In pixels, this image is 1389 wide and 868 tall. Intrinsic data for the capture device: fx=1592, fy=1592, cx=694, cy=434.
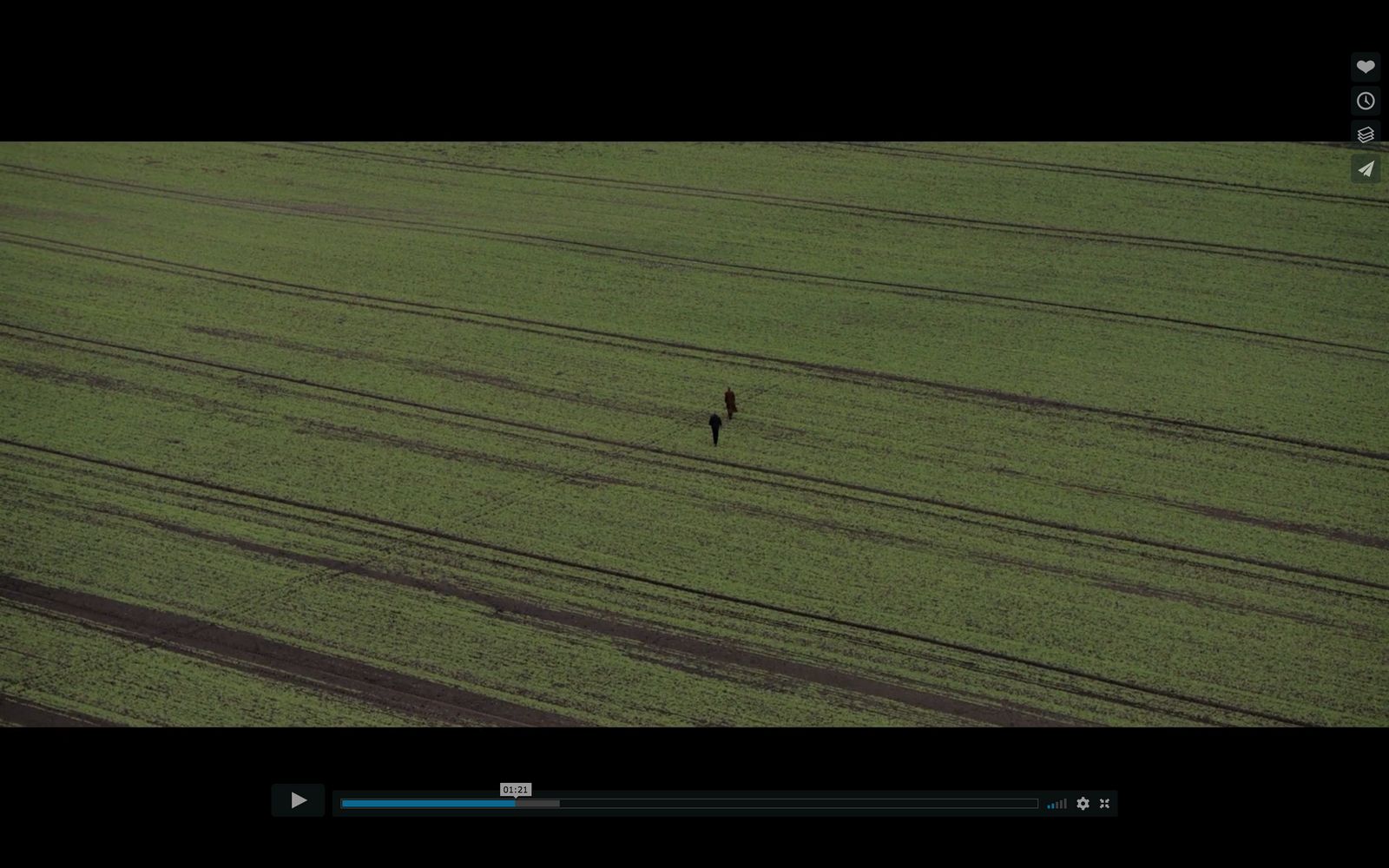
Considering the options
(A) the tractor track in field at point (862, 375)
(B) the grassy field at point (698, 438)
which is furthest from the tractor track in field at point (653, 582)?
(A) the tractor track in field at point (862, 375)

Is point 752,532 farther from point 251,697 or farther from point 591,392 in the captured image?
point 251,697

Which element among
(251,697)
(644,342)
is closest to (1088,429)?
(644,342)

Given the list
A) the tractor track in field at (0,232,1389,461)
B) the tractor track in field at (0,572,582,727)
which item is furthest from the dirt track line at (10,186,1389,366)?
the tractor track in field at (0,572,582,727)
